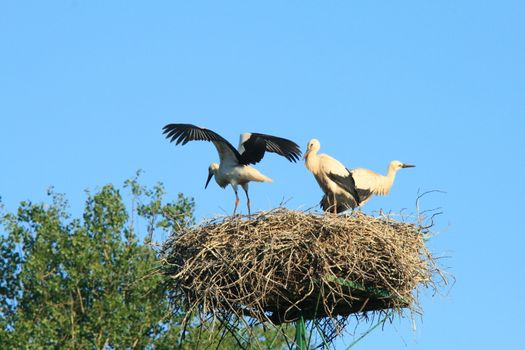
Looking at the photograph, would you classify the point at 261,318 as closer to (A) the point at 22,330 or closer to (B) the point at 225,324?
(B) the point at 225,324

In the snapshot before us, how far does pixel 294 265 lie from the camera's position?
11242 millimetres

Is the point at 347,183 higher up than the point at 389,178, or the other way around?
the point at 389,178

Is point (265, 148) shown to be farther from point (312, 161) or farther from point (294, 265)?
point (294, 265)

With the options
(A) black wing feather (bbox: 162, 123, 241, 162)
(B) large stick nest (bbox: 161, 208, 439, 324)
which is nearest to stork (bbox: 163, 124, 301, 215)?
(A) black wing feather (bbox: 162, 123, 241, 162)

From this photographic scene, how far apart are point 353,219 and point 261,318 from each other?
1298 mm

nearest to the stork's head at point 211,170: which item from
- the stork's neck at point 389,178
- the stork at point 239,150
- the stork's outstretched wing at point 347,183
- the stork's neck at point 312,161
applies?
the stork at point 239,150

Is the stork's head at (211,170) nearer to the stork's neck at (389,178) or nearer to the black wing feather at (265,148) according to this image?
the black wing feather at (265,148)

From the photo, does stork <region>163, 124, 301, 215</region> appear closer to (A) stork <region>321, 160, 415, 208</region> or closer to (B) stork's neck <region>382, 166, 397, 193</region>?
(A) stork <region>321, 160, 415, 208</region>

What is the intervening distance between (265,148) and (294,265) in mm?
2930

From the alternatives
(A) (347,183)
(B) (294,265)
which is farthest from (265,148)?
(B) (294,265)

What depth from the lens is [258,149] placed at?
547 inches

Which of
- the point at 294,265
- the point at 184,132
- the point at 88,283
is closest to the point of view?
the point at 294,265

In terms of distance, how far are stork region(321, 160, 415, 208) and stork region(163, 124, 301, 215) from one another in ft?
2.23

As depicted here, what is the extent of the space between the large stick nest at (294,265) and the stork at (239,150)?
180 cm
